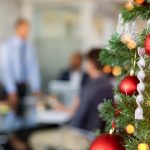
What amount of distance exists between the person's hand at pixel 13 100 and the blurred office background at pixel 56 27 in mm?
2530

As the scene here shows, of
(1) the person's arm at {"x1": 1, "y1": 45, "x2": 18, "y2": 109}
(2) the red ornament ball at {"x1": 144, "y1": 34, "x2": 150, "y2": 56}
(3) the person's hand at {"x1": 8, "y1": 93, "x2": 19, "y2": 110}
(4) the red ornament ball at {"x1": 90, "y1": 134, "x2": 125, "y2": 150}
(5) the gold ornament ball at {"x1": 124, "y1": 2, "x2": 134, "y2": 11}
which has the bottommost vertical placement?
(3) the person's hand at {"x1": 8, "y1": 93, "x2": 19, "y2": 110}

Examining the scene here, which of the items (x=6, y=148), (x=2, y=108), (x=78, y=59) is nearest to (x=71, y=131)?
(x=2, y=108)

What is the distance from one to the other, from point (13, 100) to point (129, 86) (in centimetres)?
354

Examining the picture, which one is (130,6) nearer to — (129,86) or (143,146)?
(129,86)

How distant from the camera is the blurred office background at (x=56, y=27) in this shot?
7.30 meters

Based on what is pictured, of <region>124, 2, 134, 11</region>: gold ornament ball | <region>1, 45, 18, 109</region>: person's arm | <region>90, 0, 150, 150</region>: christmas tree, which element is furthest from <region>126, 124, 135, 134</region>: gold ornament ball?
<region>1, 45, 18, 109</region>: person's arm

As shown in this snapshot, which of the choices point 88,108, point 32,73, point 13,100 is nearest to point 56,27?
point 32,73

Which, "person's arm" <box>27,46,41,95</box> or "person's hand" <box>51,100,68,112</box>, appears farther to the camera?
"person's arm" <box>27,46,41,95</box>

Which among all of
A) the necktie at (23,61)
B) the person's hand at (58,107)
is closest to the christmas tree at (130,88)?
the person's hand at (58,107)

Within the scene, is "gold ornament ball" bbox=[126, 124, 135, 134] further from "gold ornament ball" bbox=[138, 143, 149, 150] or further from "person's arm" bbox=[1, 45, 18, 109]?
"person's arm" bbox=[1, 45, 18, 109]

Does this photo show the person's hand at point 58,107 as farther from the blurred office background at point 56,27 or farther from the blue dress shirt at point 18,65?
the blurred office background at point 56,27

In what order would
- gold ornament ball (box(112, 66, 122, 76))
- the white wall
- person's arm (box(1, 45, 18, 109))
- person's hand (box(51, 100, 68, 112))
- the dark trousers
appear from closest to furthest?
1. gold ornament ball (box(112, 66, 122, 76))
2. person's hand (box(51, 100, 68, 112))
3. the dark trousers
4. person's arm (box(1, 45, 18, 109))
5. the white wall

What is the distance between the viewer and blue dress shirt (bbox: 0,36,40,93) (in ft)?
16.4

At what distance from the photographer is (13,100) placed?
4.67 meters
